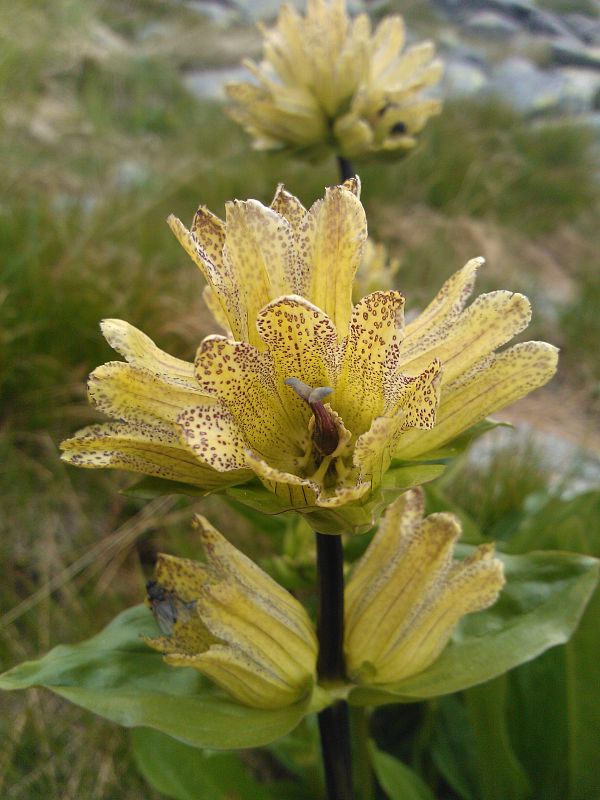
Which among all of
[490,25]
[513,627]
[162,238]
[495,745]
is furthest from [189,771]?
[490,25]

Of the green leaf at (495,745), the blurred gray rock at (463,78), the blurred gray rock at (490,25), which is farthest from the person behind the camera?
the blurred gray rock at (490,25)

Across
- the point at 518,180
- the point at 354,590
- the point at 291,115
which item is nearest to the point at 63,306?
the point at 291,115

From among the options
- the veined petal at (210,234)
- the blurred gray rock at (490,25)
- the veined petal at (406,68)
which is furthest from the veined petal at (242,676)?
the blurred gray rock at (490,25)

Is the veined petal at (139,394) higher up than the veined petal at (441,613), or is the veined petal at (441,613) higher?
the veined petal at (139,394)

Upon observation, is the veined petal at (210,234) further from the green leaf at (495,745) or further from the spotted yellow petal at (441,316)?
the green leaf at (495,745)

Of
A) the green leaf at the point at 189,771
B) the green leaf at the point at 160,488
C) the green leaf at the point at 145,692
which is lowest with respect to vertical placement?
the green leaf at the point at 189,771

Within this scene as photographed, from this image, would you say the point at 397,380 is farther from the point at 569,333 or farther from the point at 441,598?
the point at 569,333

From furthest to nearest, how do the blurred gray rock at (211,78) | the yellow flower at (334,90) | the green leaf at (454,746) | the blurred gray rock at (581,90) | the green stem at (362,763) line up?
the blurred gray rock at (211,78) < the blurred gray rock at (581,90) < the yellow flower at (334,90) < the green leaf at (454,746) < the green stem at (362,763)
